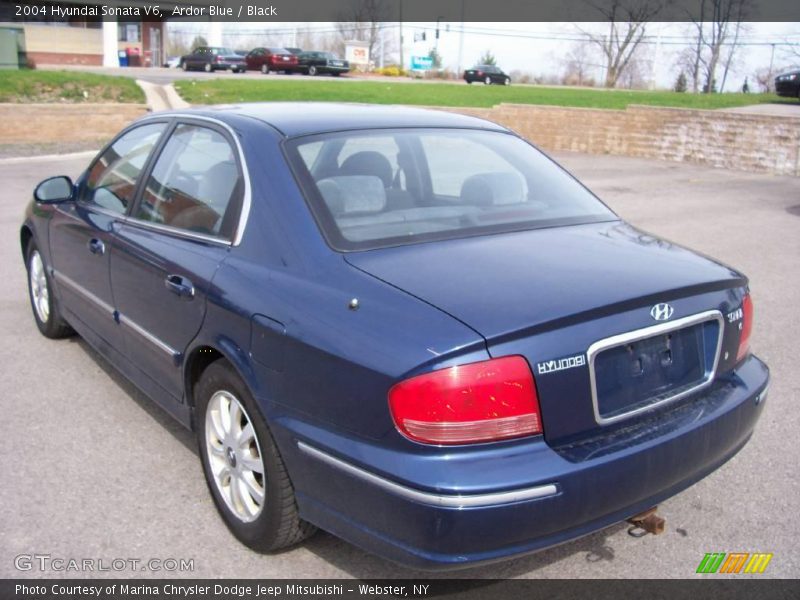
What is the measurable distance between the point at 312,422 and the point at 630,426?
1.05 m

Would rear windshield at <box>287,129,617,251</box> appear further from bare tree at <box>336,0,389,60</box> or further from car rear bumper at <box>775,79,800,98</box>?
bare tree at <box>336,0,389,60</box>

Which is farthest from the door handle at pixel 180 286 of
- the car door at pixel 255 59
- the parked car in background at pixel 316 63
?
the car door at pixel 255 59

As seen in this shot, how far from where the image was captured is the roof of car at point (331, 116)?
365 cm

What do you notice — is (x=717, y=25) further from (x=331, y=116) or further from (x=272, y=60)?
(x=331, y=116)

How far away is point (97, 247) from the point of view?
4.39 meters

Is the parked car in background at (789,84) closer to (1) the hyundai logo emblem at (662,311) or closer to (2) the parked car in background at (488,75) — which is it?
(2) the parked car in background at (488,75)

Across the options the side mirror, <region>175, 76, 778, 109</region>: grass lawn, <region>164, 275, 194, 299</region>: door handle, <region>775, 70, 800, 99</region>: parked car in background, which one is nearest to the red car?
<region>175, 76, 778, 109</region>: grass lawn

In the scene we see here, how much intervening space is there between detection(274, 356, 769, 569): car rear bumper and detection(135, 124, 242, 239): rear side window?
1095 mm

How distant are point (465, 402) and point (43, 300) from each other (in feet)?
13.6

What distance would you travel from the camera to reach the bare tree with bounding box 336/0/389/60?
81062 millimetres

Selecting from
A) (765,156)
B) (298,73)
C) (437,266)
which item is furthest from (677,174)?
(298,73)

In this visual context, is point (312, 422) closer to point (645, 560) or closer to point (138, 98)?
point (645, 560)

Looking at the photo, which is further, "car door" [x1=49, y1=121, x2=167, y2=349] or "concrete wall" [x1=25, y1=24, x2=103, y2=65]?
"concrete wall" [x1=25, y1=24, x2=103, y2=65]

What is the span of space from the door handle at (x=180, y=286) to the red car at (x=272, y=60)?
4701 centimetres
